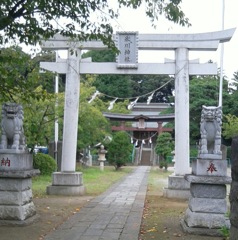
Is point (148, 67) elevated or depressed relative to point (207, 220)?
elevated

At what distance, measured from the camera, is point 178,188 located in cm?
1280

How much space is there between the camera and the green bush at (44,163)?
1960 centimetres

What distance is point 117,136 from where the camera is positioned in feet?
101

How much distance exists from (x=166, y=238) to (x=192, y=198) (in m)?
1.02

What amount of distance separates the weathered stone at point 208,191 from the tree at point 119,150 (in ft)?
73.6

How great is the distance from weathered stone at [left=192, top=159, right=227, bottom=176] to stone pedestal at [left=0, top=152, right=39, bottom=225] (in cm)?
340

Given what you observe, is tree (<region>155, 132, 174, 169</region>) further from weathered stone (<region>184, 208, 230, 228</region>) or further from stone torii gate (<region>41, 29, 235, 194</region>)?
weathered stone (<region>184, 208, 230, 228</region>)

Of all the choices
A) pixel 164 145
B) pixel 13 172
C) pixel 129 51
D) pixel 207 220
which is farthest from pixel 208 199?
pixel 164 145

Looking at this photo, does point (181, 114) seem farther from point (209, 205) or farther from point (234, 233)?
point (234, 233)

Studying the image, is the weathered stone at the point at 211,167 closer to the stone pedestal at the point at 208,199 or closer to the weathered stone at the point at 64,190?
the stone pedestal at the point at 208,199

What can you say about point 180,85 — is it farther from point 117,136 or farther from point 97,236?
point 117,136

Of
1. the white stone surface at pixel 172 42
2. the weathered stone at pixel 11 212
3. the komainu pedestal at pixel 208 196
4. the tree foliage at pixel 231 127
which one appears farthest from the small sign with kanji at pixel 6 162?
the tree foliage at pixel 231 127

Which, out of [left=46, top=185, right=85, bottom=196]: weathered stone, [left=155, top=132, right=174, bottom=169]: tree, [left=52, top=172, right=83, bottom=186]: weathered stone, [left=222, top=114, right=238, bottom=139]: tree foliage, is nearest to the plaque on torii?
[left=52, top=172, right=83, bottom=186]: weathered stone

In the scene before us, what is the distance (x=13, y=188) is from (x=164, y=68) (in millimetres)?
7421
